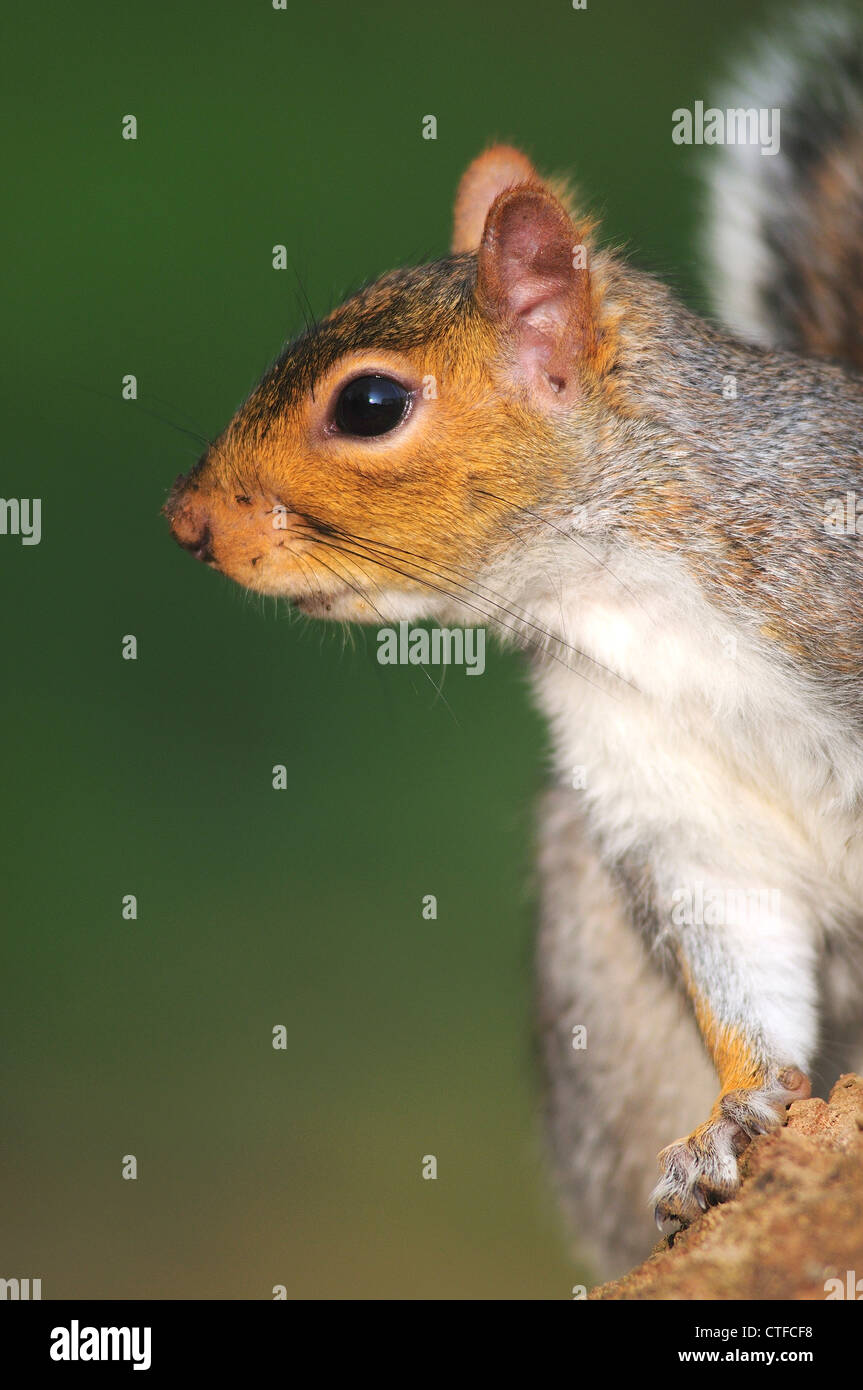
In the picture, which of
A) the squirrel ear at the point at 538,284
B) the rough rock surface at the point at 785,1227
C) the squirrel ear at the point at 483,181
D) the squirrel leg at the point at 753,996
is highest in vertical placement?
the squirrel ear at the point at 483,181

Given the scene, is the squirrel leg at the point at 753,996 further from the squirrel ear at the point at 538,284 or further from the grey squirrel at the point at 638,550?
the squirrel ear at the point at 538,284

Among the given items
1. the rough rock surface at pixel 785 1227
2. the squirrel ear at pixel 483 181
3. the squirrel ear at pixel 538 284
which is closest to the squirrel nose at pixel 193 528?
the squirrel ear at pixel 538 284

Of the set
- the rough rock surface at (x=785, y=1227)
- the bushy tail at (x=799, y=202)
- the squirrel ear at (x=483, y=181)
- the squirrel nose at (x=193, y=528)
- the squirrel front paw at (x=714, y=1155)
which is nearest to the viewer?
the rough rock surface at (x=785, y=1227)

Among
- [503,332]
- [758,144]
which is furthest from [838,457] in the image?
[758,144]

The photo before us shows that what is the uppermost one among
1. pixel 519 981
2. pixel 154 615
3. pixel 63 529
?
pixel 63 529

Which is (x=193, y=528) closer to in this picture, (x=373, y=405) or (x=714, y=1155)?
(x=373, y=405)

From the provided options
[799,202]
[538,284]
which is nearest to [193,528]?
[538,284]

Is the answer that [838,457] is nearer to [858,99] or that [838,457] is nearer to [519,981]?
[858,99]
